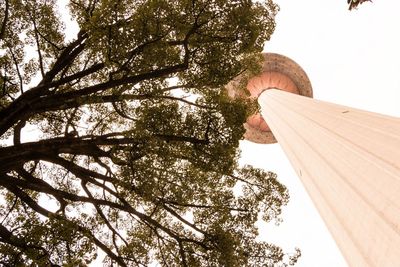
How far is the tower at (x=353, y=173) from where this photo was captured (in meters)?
5.55

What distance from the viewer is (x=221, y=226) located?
10070 mm

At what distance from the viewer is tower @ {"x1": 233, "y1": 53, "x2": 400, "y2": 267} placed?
5555 mm

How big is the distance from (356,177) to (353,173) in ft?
0.67

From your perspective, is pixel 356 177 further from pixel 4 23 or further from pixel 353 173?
pixel 4 23

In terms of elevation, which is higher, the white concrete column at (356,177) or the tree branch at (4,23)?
the tree branch at (4,23)

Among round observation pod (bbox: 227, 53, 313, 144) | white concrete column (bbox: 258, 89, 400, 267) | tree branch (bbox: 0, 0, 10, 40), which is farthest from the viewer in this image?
round observation pod (bbox: 227, 53, 313, 144)

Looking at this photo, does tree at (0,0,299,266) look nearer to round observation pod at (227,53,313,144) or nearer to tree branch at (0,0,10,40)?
tree branch at (0,0,10,40)

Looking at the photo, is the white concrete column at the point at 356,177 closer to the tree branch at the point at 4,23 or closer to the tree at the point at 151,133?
the tree at the point at 151,133

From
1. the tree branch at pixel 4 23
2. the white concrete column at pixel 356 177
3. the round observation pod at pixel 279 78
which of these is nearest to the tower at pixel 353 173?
the white concrete column at pixel 356 177

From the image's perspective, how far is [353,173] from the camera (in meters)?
7.24

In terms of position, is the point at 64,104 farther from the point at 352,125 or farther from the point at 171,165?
the point at 352,125

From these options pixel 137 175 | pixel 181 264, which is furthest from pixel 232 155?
pixel 181 264

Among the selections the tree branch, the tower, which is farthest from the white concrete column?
the tree branch

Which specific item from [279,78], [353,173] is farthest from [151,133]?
[279,78]
